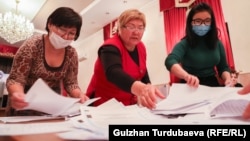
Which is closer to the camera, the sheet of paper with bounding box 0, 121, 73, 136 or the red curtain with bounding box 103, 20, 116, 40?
the sheet of paper with bounding box 0, 121, 73, 136

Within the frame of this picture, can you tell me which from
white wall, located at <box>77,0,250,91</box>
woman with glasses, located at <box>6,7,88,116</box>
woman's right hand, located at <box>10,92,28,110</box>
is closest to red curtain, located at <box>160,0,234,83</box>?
white wall, located at <box>77,0,250,91</box>

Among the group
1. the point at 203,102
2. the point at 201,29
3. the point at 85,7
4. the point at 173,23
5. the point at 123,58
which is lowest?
the point at 203,102

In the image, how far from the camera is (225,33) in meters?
2.49

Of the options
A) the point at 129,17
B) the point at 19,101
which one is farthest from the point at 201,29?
the point at 19,101

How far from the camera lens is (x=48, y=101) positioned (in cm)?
60

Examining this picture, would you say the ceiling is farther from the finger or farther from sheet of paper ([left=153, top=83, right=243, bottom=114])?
the finger

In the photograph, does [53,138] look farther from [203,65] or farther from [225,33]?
[225,33]

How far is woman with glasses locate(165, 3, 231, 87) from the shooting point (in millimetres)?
1056

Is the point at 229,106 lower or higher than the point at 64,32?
lower

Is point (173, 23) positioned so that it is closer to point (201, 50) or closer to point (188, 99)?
point (201, 50)

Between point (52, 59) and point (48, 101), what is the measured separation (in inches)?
14.5

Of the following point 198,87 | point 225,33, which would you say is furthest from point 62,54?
point 225,33

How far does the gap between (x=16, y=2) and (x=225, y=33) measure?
365cm

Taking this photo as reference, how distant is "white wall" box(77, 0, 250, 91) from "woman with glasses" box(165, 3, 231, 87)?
56.3 inches
